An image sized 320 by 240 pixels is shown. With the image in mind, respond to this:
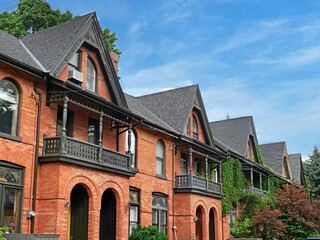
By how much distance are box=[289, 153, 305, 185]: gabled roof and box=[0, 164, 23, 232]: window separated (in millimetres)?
43982

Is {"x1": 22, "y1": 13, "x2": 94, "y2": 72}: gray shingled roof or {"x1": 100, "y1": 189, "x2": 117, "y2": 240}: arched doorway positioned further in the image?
{"x1": 100, "y1": 189, "x2": 117, "y2": 240}: arched doorway

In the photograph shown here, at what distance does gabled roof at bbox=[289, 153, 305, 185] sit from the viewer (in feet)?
187

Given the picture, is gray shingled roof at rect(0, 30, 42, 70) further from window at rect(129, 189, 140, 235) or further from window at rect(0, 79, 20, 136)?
window at rect(129, 189, 140, 235)

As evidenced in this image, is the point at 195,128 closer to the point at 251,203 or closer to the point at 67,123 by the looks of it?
the point at 251,203

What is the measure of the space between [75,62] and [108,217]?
7.39 m

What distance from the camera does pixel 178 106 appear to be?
32875 mm

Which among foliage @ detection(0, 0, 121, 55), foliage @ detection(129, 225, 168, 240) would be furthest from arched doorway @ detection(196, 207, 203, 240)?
foliage @ detection(0, 0, 121, 55)

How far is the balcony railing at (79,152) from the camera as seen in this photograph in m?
18.8

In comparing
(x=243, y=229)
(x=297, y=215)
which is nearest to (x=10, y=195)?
(x=243, y=229)

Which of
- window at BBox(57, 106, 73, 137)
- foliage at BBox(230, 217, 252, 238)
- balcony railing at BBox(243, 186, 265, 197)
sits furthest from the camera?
balcony railing at BBox(243, 186, 265, 197)

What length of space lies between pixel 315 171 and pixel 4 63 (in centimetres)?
4671

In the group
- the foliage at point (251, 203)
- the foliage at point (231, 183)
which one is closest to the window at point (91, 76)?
the foliage at point (231, 183)

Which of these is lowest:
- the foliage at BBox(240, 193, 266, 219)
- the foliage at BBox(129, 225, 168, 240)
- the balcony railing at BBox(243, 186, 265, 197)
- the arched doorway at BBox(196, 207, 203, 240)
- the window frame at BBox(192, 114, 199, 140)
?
the foliage at BBox(129, 225, 168, 240)

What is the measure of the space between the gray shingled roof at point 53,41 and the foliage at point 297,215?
870 inches
